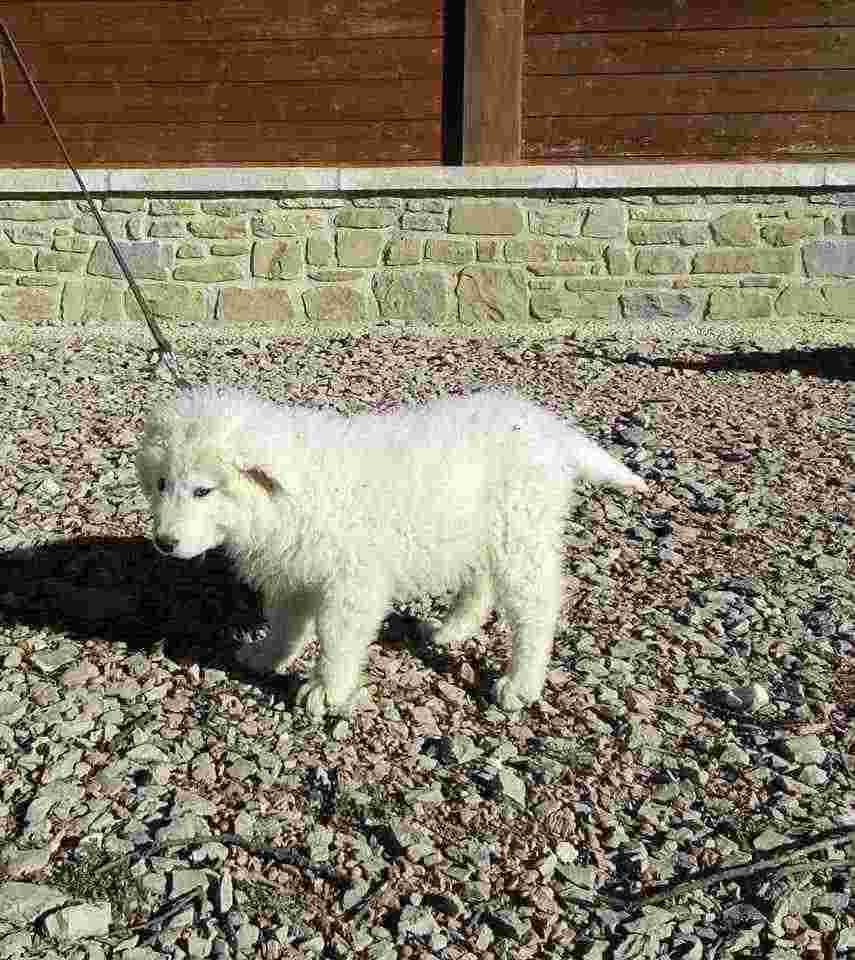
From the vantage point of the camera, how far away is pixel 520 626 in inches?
131

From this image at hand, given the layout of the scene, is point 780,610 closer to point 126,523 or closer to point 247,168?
point 126,523

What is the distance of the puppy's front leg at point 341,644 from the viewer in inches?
121

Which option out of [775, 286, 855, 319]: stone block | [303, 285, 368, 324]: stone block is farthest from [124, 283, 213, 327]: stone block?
[775, 286, 855, 319]: stone block

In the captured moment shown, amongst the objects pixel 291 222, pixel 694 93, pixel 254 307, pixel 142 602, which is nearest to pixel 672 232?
pixel 694 93

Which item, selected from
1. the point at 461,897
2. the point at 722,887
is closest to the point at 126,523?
the point at 461,897

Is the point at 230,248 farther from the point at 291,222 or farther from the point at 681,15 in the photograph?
the point at 681,15

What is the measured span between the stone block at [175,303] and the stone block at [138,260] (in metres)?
0.10

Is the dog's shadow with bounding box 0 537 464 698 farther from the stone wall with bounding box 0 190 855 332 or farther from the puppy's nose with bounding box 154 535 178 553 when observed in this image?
the stone wall with bounding box 0 190 855 332

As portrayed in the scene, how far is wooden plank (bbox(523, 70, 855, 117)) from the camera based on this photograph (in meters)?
8.39

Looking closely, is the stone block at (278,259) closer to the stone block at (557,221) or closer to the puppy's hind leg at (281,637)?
the stone block at (557,221)

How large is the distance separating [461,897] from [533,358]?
5324mm

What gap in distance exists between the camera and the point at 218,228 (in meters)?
8.52

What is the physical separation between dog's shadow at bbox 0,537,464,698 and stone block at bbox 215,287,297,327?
4555 millimetres

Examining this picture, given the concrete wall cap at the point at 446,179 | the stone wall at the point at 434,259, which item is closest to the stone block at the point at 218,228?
the stone wall at the point at 434,259
